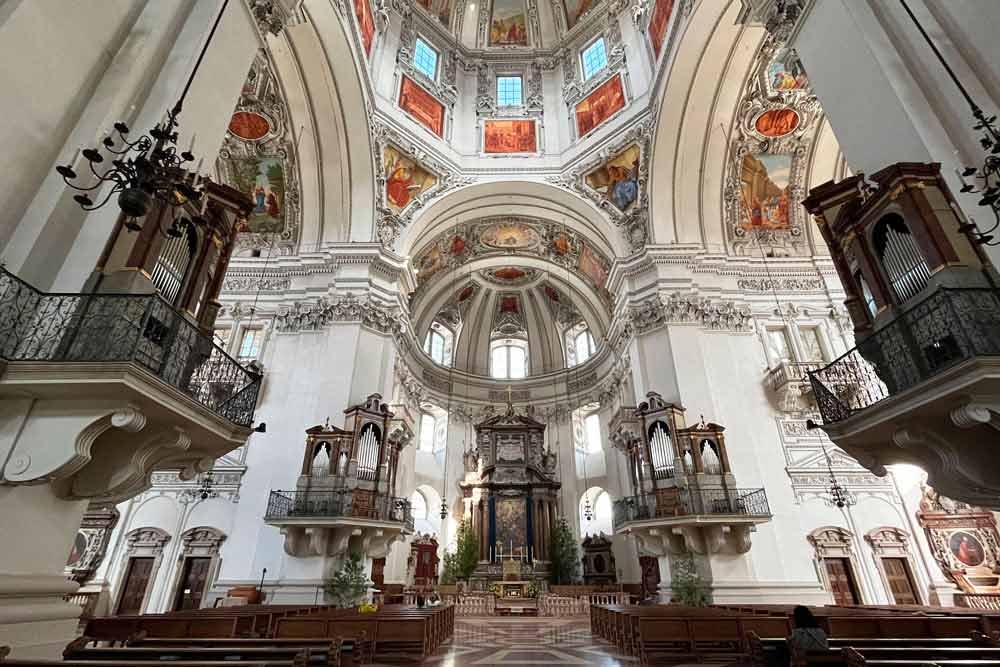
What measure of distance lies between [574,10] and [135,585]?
24.6 m

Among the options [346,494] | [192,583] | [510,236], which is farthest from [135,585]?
[510,236]

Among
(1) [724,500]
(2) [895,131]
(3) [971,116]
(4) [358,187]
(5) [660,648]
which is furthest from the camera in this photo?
(4) [358,187]

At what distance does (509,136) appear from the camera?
18.6m

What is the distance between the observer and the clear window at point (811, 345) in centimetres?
1355

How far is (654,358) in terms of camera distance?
13570mm

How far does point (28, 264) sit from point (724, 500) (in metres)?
12.4

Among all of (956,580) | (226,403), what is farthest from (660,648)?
(956,580)

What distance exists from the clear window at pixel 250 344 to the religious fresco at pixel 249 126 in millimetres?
5657

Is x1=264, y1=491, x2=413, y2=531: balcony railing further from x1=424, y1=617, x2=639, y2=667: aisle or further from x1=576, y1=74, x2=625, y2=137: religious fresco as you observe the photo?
x1=576, y1=74, x2=625, y2=137: religious fresco

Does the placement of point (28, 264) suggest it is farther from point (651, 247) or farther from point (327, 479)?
point (651, 247)

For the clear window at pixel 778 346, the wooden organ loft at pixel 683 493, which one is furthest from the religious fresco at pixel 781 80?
the wooden organ loft at pixel 683 493

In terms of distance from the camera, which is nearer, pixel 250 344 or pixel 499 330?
pixel 250 344

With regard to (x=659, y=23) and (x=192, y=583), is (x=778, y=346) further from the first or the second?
(x=192, y=583)

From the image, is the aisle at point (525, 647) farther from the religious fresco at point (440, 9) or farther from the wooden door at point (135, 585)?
the religious fresco at point (440, 9)
